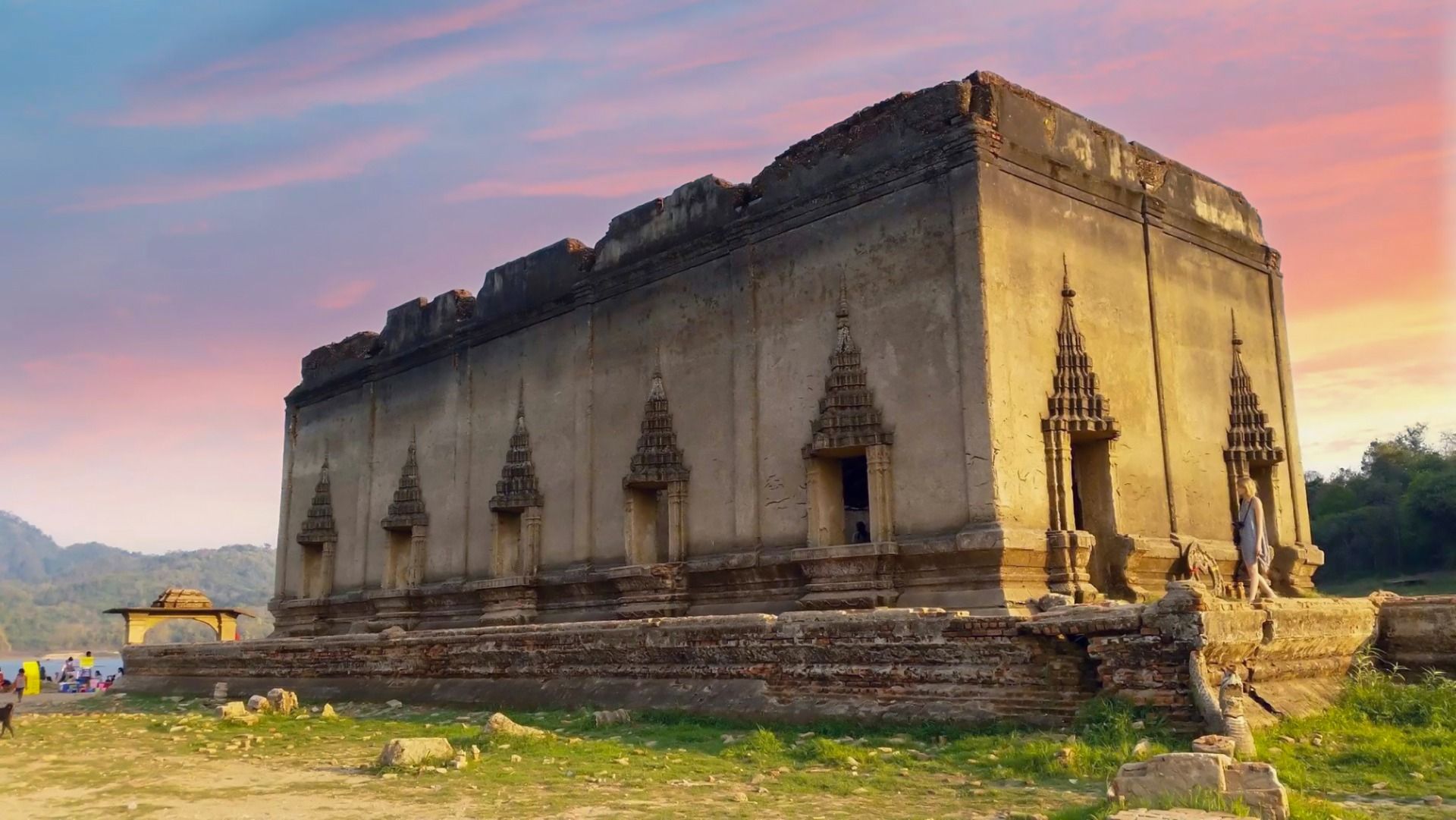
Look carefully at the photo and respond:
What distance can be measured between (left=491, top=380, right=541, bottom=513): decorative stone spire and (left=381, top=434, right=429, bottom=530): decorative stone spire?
225 cm

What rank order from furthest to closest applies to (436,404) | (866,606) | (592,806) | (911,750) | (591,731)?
1. (436,404)
2. (866,606)
3. (591,731)
4. (911,750)
5. (592,806)

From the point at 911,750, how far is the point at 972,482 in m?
3.28

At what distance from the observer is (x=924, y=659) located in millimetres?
9055

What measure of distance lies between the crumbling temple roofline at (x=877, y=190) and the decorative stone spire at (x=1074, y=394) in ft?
5.38

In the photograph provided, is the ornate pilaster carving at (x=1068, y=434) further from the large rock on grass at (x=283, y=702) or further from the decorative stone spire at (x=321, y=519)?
the decorative stone spire at (x=321, y=519)

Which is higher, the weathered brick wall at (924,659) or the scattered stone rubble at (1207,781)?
the weathered brick wall at (924,659)

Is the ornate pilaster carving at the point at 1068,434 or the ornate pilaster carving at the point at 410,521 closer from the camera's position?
the ornate pilaster carving at the point at 1068,434

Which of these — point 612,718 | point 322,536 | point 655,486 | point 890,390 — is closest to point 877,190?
point 890,390

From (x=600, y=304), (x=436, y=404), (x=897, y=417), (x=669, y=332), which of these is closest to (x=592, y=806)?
(x=897, y=417)

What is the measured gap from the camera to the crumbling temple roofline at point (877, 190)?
11.7 meters

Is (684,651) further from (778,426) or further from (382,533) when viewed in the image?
(382,533)

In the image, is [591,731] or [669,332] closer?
[591,731]

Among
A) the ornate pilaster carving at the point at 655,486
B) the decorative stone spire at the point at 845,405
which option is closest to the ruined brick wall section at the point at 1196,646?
the decorative stone spire at the point at 845,405

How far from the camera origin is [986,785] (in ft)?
22.7
